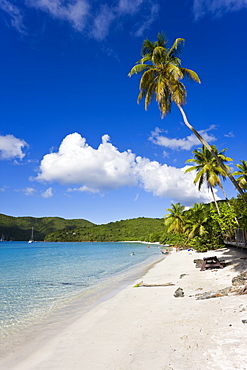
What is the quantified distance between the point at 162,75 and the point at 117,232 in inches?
5585

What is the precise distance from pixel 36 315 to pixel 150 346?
6083mm

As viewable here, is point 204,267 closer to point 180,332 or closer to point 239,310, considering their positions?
point 239,310

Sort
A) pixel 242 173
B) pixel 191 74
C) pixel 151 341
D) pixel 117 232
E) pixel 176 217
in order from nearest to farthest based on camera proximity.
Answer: pixel 151 341 < pixel 191 74 < pixel 242 173 < pixel 176 217 < pixel 117 232

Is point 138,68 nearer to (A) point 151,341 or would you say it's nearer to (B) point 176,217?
(A) point 151,341

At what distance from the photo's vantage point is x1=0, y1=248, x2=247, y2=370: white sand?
12.8 ft

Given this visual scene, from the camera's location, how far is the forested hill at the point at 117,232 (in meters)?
141

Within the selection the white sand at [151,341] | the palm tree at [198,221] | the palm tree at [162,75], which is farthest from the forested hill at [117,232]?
the white sand at [151,341]

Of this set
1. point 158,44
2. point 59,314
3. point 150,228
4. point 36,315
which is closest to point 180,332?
point 59,314

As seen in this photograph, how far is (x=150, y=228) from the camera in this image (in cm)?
13938

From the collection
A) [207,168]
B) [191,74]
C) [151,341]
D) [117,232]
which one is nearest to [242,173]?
[207,168]

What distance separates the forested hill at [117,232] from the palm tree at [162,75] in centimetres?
12296

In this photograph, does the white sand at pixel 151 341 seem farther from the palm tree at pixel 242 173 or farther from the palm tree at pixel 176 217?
the palm tree at pixel 176 217

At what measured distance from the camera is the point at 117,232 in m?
152

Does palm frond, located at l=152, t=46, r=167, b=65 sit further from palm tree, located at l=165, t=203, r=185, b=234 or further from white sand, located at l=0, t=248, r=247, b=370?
palm tree, located at l=165, t=203, r=185, b=234
